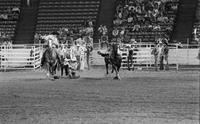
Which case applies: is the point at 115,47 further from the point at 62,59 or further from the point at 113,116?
the point at 113,116

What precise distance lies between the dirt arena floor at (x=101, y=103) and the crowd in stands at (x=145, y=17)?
1942 centimetres

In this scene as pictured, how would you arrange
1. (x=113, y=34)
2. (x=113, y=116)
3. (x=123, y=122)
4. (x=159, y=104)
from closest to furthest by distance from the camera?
(x=123, y=122) → (x=113, y=116) → (x=159, y=104) → (x=113, y=34)

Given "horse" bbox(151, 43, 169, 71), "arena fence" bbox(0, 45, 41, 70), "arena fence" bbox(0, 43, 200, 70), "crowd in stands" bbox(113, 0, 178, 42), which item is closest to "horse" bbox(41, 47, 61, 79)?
"arena fence" bbox(0, 43, 200, 70)

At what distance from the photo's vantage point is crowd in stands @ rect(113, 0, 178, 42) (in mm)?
41781

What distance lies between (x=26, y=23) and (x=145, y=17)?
9529 mm

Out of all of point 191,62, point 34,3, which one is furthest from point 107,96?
point 34,3

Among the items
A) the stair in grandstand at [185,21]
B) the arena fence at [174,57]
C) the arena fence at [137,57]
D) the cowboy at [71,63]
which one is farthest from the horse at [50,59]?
the stair in grandstand at [185,21]

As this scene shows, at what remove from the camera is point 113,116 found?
12.4m

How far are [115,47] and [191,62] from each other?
30.6 feet

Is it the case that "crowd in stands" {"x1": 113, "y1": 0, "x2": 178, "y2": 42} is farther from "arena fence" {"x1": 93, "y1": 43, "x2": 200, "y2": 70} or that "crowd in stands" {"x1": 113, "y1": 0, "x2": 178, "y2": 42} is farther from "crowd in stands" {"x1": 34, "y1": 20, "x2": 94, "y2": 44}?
"arena fence" {"x1": 93, "y1": 43, "x2": 200, "y2": 70}

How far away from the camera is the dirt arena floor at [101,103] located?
12031 millimetres

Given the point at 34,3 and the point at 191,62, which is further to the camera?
the point at 34,3

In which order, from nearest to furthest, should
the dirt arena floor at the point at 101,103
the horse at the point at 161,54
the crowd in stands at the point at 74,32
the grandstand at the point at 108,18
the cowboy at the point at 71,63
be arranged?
the dirt arena floor at the point at 101,103
the cowboy at the point at 71,63
the horse at the point at 161,54
the grandstand at the point at 108,18
the crowd in stands at the point at 74,32

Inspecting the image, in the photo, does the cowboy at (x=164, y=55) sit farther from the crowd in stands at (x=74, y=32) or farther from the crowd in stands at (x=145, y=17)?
the crowd in stands at (x=74, y=32)
